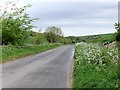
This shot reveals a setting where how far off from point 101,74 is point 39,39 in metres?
62.0

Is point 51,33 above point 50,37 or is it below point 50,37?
above

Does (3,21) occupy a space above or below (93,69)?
above

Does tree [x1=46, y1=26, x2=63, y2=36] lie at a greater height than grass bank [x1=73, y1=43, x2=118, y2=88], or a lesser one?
greater

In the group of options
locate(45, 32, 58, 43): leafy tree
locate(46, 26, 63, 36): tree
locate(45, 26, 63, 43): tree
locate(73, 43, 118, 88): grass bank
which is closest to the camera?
locate(73, 43, 118, 88): grass bank

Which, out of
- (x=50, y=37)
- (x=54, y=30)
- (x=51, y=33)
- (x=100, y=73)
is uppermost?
(x=54, y=30)

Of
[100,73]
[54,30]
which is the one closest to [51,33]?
[54,30]

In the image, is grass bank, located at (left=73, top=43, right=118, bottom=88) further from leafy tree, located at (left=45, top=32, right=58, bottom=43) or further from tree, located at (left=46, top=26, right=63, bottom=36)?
tree, located at (left=46, top=26, right=63, bottom=36)

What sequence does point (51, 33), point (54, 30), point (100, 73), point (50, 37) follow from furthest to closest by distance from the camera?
1. point (54, 30)
2. point (51, 33)
3. point (50, 37)
4. point (100, 73)

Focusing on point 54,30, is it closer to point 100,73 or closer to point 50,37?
point 50,37

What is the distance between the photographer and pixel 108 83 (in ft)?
40.9

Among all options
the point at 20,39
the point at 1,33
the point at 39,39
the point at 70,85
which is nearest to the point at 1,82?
the point at 70,85

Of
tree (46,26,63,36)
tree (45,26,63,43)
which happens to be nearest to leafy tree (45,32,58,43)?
tree (45,26,63,43)

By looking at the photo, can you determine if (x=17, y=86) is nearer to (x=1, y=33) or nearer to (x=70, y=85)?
(x=70, y=85)

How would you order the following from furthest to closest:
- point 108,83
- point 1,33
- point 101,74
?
point 1,33 < point 101,74 < point 108,83
